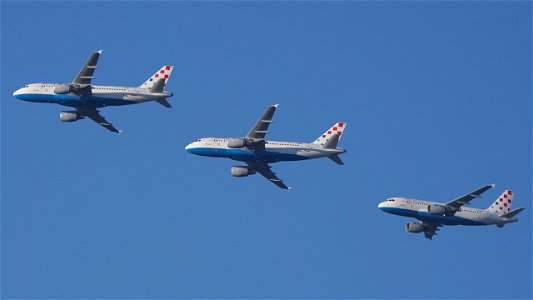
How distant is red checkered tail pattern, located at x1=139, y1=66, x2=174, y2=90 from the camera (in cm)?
17175

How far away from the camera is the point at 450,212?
173625 millimetres

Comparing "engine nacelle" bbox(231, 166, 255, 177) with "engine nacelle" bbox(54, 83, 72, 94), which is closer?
"engine nacelle" bbox(54, 83, 72, 94)

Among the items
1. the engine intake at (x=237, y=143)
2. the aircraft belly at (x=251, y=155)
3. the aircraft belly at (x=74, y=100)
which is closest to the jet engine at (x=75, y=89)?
the aircraft belly at (x=74, y=100)

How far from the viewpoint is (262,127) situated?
162 m

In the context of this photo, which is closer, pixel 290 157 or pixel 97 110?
pixel 290 157

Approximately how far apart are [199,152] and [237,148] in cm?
781

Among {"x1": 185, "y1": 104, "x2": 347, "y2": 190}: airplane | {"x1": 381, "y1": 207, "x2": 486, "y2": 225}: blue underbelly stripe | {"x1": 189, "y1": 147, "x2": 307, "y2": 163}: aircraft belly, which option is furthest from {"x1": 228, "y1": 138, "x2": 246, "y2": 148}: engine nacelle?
{"x1": 381, "y1": 207, "x2": 486, "y2": 225}: blue underbelly stripe

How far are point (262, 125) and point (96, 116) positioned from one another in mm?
27945

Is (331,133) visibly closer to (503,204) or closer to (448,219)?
(448,219)

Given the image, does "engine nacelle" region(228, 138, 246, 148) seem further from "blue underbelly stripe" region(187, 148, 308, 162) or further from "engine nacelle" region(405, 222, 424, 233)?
"engine nacelle" region(405, 222, 424, 233)

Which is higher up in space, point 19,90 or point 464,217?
point 19,90

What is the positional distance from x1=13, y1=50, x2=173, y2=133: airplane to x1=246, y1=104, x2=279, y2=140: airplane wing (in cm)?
1250

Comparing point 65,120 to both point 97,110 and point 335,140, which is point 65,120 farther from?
point 335,140

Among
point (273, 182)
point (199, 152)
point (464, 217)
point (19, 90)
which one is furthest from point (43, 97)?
point (464, 217)
